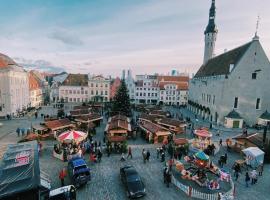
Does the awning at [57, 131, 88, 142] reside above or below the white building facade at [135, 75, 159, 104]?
below

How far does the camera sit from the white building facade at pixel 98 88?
61.8 m

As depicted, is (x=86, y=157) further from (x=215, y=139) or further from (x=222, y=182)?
(x=215, y=139)

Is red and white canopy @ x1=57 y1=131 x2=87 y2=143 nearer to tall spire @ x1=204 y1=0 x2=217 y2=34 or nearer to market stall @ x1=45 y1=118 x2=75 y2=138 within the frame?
market stall @ x1=45 y1=118 x2=75 y2=138

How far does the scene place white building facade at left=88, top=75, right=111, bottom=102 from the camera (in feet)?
203

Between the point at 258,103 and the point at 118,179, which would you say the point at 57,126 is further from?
the point at 258,103

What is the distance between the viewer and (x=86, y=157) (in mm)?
19000

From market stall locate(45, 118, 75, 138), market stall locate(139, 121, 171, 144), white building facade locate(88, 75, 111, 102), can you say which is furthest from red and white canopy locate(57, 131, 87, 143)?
white building facade locate(88, 75, 111, 102)

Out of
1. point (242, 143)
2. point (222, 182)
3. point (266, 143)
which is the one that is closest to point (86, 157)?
point (222, 182)

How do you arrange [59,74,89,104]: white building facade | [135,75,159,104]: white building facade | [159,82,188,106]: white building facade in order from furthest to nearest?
1. [135,75,159,104]: white building facade
2. [159,82,188,106]: white building facade
3. [59,74,89,104]: white building facade

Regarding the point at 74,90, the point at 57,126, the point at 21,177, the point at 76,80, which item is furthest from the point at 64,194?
the point at 76,80

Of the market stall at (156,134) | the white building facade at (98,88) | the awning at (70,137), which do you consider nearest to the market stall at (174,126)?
the market stall at (156,134)

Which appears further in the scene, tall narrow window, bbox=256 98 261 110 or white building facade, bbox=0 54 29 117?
tall narrow window, bbox=256 98 261 110

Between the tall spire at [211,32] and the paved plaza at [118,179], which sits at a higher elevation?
the tall spire at [211,32]

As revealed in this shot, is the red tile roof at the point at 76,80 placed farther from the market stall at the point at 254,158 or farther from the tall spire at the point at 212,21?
the market stall at the point at 254,158
